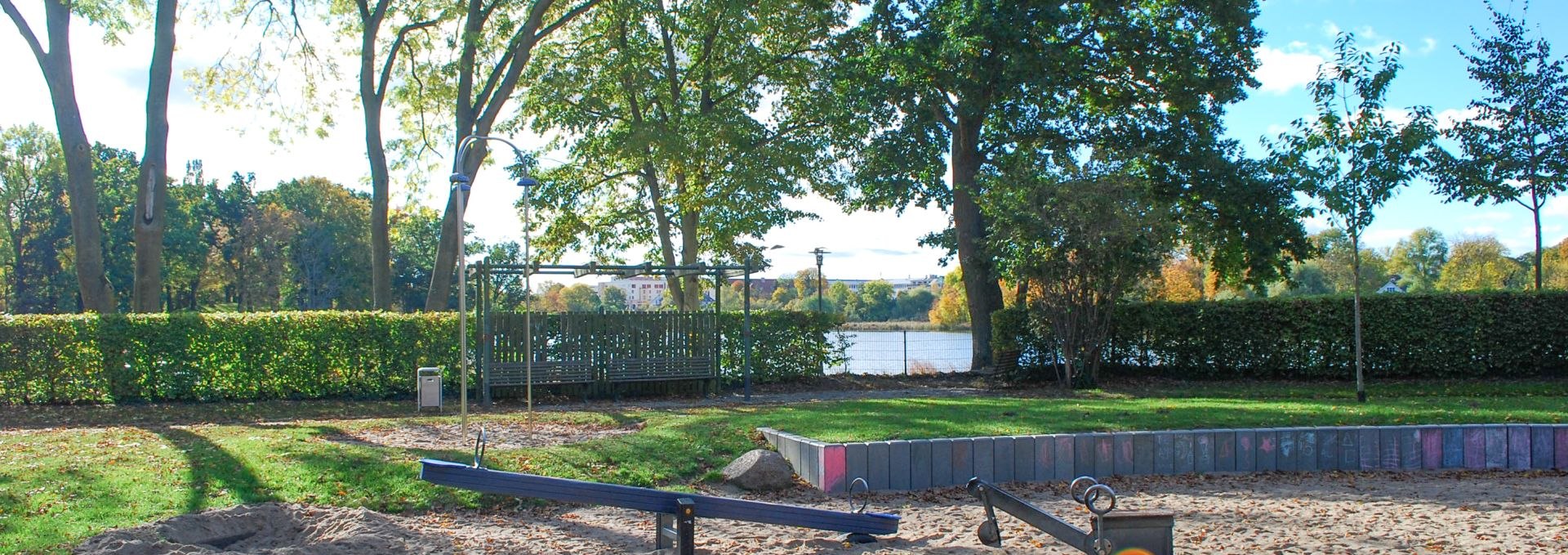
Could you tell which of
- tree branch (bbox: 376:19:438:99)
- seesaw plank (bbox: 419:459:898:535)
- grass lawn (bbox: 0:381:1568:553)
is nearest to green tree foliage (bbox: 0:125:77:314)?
tree branch (bbox: 376:19:438:99)

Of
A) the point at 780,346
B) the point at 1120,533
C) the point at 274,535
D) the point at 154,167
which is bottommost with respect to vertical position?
the point at 274,535

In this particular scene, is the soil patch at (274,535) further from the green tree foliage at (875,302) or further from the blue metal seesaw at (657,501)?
the green tree foliage at (875,302)

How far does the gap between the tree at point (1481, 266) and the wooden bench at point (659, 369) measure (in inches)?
1828

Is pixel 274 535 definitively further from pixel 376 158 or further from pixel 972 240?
pixel 972 240

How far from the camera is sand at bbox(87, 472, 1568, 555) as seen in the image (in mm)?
6105

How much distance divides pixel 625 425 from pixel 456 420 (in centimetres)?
209

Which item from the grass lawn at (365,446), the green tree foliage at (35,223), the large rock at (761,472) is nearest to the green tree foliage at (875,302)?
the green tree foliage at (35,223)

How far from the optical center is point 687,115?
20.7m

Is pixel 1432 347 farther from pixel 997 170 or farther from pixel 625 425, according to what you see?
pixel 625 425

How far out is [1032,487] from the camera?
8117 mm

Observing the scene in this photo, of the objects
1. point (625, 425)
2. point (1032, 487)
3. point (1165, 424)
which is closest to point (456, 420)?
point (625, 425)

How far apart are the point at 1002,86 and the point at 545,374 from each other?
9.85 m

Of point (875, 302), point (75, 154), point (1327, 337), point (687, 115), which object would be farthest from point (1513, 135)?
point (875, 302)

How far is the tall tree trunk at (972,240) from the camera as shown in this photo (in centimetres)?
2098
